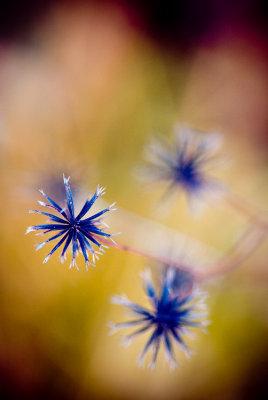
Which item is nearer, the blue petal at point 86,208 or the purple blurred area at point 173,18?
the blue petal at point 86,208

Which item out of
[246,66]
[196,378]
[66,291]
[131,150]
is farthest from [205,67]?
[196,378]

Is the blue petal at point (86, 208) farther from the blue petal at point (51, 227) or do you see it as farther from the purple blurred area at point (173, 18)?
the purple blurred area at point (173, 18)

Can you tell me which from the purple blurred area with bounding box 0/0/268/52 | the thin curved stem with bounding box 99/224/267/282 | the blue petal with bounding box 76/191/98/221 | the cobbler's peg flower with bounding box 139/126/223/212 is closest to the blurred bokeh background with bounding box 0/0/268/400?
the purple blurred area with bounding box 0/0/268/52

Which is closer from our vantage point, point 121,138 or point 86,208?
point 86,208

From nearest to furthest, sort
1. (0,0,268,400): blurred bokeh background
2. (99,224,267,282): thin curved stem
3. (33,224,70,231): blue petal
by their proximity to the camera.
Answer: (33,224,70,231): blue petal
(99,224,267,282): thin curved stem
(0,0,268,400): blurred bokeh background

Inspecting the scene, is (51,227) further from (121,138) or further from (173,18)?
(173,18)

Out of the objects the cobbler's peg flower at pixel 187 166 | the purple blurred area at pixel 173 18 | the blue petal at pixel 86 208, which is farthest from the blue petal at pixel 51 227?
the purple blurred area at pixel 173 18

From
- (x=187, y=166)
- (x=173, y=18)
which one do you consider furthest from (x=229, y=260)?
(x=173, y=18)

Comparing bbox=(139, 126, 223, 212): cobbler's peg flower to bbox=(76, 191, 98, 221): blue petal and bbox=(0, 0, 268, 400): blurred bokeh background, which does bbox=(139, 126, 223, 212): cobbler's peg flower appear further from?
bbox=(0, 0, 268, 400): blurred bokeh background
